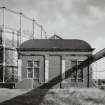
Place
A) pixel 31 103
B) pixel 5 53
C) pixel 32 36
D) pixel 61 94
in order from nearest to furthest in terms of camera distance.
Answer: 1. pixel 31 103
2. pixel 61 94
3. pixel 5 53
4. pixel 32 36

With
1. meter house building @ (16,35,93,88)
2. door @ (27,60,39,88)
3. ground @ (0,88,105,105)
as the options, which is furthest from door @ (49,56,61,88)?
Answer: ground @ (0,88,105,105)

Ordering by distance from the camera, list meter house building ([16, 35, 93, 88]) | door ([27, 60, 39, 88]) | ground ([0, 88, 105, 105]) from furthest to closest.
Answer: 1. door ([27, 60, 39, 88])
2. meter house building ([16, 35, 93, 88])
3. ground ([0, 88, 105, 105])

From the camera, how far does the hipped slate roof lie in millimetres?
19312

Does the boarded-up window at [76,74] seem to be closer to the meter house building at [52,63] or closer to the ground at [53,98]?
the meter house building at [52,63]

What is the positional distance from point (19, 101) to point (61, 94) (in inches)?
157

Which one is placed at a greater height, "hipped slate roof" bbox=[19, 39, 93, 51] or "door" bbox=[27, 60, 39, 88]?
"hipped slate roof" bbox=[19, 39, 93, 51]

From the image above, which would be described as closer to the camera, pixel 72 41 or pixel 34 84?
pixel 34 84

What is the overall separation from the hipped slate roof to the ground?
16.2 feet

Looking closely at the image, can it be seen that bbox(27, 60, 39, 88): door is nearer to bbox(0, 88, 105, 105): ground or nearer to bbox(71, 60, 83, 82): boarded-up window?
bbox(0, 88, 105, 105): ground

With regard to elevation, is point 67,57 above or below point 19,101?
above

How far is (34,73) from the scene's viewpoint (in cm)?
1938

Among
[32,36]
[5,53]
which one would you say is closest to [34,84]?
[5,53]

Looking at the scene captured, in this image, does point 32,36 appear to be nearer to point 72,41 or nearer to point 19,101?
point 72,41

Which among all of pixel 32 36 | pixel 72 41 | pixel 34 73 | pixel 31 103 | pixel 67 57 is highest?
pixel 32 36
